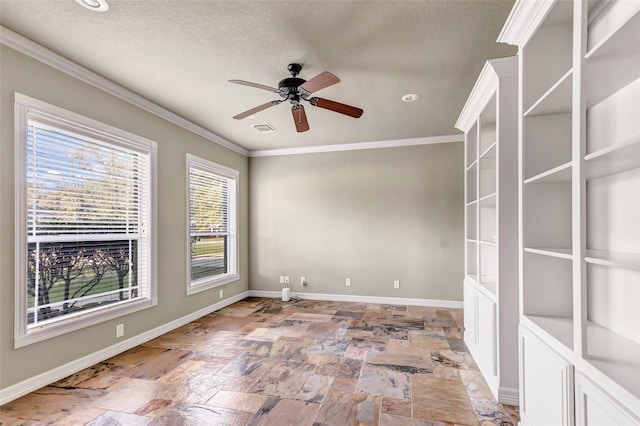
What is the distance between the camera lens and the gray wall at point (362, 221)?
522 cm

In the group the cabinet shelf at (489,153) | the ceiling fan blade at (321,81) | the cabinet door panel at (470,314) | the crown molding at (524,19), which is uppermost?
the crown molding at (524,19)

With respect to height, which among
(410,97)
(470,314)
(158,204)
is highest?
(410,97)

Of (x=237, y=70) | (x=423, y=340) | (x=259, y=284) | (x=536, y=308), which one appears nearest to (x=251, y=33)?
(x=237, y=70)

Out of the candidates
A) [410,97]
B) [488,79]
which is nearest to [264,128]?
[410,97]

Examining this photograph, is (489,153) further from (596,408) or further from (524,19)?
(596,408)

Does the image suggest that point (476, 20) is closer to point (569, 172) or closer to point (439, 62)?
point (439, 62)

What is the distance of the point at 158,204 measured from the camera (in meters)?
3.91

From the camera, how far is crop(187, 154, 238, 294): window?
463 cm

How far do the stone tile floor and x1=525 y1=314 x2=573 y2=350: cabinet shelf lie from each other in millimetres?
853

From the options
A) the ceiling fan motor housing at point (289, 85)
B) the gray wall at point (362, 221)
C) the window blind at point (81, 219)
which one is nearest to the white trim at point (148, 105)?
the gray wall at point (362, 221)

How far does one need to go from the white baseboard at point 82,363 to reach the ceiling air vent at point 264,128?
111 inches

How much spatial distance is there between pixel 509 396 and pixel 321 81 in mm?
2794

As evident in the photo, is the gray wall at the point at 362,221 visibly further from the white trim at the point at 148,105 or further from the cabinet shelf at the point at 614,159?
the cabinet shelf at the point at 614,159

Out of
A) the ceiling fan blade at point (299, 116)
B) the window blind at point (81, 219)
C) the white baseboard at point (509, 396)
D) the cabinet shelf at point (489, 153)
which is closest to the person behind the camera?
the white baseboard at point (509, 396)
